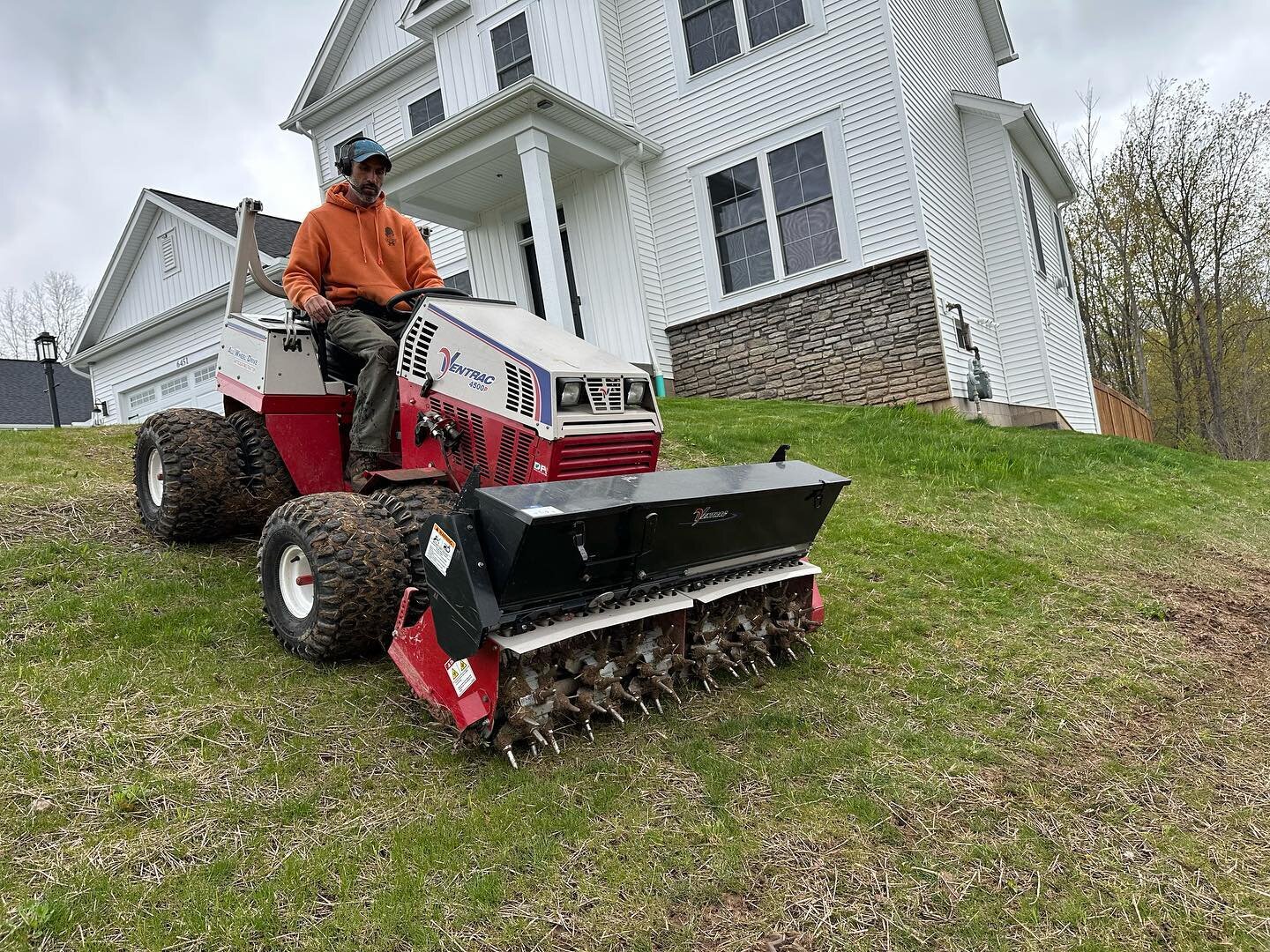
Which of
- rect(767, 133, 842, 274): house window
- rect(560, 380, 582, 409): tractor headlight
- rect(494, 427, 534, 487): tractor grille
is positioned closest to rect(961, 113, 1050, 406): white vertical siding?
rect(767, 133, 842, 274): house window

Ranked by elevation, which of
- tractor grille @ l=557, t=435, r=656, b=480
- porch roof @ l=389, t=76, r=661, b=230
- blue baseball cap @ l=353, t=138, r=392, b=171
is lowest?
tractor grille @ l=557, t=435, r=656, b=480

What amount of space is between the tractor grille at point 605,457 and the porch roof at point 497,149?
331 inches

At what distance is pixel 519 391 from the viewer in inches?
141

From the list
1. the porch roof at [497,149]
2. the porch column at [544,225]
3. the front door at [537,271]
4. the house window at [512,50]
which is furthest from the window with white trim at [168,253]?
the porch column at [544,225]

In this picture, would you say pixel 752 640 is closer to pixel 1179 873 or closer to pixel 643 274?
pixel 1179 873

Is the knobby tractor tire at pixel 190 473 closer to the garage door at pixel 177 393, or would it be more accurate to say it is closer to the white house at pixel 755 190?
the white house at pixel 755 190

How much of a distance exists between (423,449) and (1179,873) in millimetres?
3129

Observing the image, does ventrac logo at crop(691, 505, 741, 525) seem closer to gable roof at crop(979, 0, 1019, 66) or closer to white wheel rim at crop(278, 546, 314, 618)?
white wheel rim at crop(278, 546, 314, 618)

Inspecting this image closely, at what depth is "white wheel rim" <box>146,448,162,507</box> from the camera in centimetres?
527

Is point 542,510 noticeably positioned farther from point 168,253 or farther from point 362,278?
point 168,253

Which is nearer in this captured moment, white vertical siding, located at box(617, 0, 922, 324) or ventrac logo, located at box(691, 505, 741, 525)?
ventrac logo, located at box(691, 505, 741, 525)

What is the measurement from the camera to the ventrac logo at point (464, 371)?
3707mm

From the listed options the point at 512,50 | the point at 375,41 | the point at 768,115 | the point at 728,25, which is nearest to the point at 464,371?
the point at 768,115

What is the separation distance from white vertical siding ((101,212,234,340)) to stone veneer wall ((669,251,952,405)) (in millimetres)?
10326
